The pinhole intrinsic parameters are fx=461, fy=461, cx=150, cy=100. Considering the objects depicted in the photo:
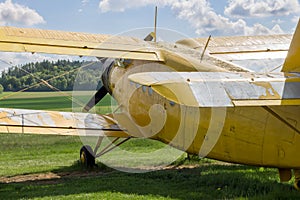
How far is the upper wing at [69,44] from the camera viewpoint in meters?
8.44

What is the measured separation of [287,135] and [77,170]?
19.2 ft

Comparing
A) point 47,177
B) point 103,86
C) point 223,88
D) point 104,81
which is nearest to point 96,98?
point 103,86

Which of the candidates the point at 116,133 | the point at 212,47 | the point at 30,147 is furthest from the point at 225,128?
the point at 30,147

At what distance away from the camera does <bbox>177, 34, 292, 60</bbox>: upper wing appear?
11141 mm

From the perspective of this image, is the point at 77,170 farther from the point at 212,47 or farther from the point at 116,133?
the point at 212,47

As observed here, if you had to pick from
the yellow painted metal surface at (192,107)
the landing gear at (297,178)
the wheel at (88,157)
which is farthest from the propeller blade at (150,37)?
the landing gear at (297,178)

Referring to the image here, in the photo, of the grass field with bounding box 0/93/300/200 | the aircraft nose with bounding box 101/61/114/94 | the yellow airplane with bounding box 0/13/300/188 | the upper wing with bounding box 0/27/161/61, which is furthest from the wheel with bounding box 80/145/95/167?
the upper wing with bounding box 0/27/161/61

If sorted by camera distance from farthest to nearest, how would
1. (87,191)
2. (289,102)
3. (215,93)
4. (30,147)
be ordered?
(30,147) < (87,191) < (289,102) < (215,93)

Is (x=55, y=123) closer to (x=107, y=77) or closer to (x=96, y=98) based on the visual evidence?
(x=107, y=77)

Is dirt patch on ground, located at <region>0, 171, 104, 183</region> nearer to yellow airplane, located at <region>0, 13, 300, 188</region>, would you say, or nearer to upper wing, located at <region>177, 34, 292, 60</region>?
yellow airplane, located at <region>0, 13, 300, 188</region>

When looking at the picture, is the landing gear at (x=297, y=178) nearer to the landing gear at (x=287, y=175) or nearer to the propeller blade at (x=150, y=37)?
the landing gear at (x=287, y=175)

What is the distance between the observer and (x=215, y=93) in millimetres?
5039

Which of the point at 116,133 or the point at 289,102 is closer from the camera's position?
the point at 289,102

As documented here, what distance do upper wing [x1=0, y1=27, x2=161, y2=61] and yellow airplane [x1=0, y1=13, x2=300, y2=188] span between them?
0.06ft
